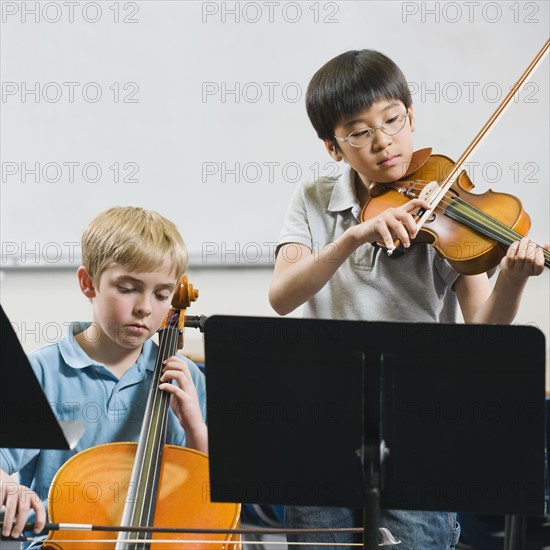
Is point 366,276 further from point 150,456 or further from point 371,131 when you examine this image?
point 150,456

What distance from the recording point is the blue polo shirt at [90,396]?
1.41 metres

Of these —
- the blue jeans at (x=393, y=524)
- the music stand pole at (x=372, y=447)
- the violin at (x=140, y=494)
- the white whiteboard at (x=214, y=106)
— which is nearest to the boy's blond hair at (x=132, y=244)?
the violin at (x=140, y=494)

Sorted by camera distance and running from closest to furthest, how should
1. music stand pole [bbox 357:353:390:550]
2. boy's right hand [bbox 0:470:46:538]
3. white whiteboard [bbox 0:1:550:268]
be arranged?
music stand pole [bbox 357:353:390:550], boy's right hand [bbox 0:470:46:538], white whiteboard [bbox 0:1:550:268]

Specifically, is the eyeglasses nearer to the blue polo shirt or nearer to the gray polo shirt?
the gray polo shirt

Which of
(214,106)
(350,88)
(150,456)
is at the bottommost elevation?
(150,456)

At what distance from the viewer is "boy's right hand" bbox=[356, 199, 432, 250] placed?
4.14 ft

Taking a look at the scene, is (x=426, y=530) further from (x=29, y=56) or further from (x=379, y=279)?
(x=29, y=56)

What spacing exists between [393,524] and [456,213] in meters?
0.52

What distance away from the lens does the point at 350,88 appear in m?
1.43

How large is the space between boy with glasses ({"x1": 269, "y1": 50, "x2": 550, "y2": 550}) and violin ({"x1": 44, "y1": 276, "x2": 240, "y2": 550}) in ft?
0.61

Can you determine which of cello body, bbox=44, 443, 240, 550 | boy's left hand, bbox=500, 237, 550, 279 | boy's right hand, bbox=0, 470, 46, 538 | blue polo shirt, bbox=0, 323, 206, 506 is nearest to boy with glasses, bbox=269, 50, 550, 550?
boy's left hand, bbox=500, 237, 550, 279

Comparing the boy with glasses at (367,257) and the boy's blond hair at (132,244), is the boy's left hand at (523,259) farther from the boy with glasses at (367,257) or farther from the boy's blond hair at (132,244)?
the boy's blond hair at (132,244)

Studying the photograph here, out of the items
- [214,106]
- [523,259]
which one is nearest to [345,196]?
[523,259]

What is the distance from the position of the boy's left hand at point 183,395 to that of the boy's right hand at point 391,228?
1.25 ft
